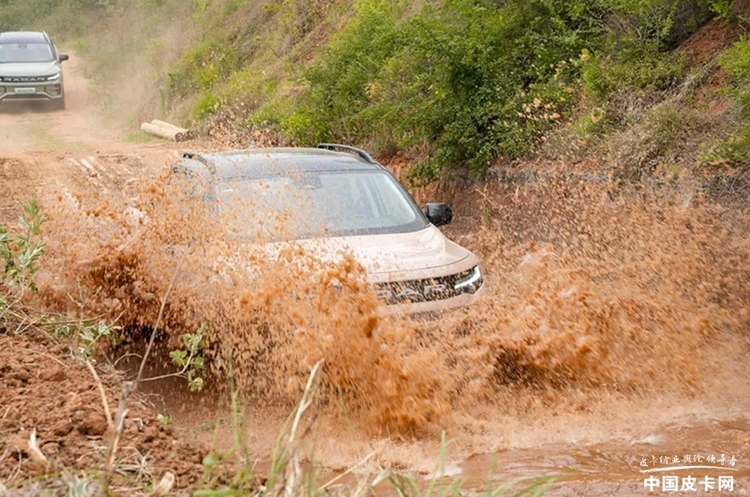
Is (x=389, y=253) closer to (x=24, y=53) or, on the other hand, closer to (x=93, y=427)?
(x=93, y=427)

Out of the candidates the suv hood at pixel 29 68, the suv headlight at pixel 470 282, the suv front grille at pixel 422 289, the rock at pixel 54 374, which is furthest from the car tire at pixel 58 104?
the rock at pixel 54 374

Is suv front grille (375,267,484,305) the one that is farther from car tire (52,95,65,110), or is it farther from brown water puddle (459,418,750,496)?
car tire (52,95,65,110)

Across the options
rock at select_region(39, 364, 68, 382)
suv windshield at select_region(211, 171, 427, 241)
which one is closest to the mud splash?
suv windshield at select_region(211, 171, 427, 241)

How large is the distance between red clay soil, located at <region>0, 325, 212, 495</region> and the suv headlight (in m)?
2.42

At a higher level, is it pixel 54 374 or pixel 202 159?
pixel 202 159

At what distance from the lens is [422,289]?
6301 mm

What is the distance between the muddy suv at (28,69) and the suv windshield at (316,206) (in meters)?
19.5

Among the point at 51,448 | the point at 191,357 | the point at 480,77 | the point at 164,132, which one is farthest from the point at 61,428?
the point at 164,132

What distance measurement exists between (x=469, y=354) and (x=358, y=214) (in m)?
1.55

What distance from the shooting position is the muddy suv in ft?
81.5

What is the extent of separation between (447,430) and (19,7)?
42.9 meters

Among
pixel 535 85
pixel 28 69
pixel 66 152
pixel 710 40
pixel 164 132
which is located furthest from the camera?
pixel 28 69

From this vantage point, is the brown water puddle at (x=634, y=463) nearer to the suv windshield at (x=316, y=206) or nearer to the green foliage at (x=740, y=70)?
the suv windshield at (x=316, y=206)

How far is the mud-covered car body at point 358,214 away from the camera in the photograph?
6.30 m
